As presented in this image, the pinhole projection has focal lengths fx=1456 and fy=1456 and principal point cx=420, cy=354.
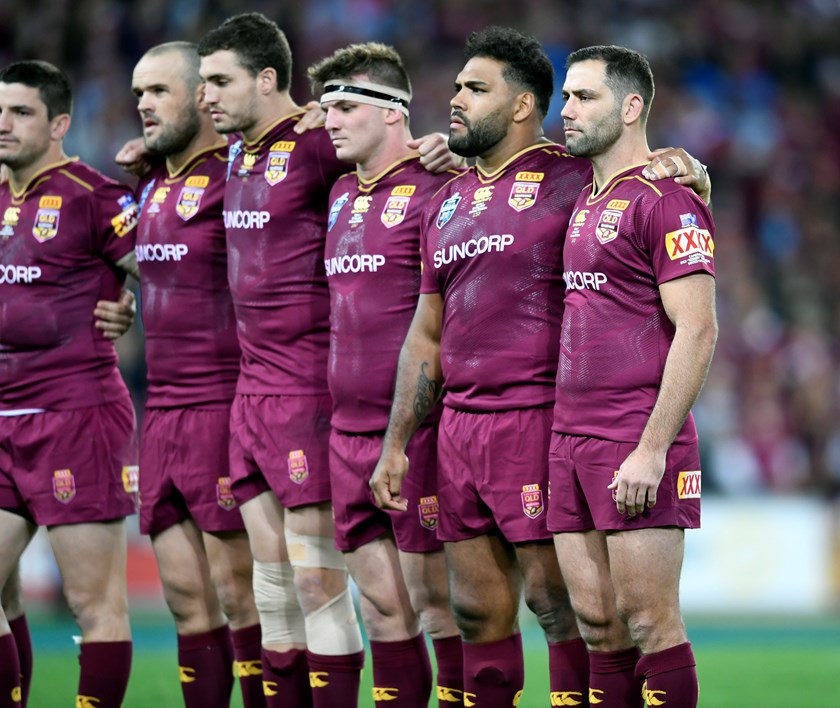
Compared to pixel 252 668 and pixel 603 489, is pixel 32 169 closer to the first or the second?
pixel 252 668

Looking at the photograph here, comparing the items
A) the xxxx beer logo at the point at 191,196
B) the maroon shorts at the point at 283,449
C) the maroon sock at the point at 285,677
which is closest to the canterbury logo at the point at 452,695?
the maroon sock at the point at 285,677

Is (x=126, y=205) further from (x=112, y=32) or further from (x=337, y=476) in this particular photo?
(x=112, y=32)

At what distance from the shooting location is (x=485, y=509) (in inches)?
230

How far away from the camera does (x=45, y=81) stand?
7.04m

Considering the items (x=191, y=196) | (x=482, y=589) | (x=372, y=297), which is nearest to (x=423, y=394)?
(x=372, y=297)

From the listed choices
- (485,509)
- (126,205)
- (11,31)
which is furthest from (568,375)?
(11,31)

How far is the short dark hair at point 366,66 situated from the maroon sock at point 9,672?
9.59ft

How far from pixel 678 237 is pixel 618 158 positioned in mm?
474

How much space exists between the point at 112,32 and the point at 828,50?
827 centimetres

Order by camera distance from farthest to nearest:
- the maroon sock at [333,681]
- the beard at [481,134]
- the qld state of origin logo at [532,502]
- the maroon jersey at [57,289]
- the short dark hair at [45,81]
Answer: the short dark hair at [45,81] < the maroon jersey at [57,289] < the maroon sock at [333,681] < the beard at [481,134] < the qld state of origin logo at [532,502]

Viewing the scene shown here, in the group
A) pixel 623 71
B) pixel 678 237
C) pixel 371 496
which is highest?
pixel 623 71

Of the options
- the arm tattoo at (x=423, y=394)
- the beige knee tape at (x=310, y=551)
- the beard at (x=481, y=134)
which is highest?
the beard at (x=481, y=134)

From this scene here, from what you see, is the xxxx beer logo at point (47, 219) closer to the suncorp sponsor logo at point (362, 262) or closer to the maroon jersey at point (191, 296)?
the maroon jersey at point (191, 296)

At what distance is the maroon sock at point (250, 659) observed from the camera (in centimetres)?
680
